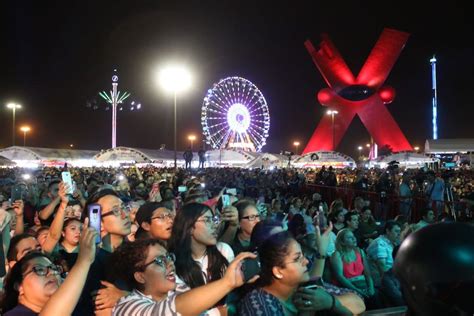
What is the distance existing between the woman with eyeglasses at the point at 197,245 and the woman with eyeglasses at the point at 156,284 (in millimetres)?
613

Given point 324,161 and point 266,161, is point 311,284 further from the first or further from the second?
point 324,161

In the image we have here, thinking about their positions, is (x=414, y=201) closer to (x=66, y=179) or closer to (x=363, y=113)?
(x=66, y=179)

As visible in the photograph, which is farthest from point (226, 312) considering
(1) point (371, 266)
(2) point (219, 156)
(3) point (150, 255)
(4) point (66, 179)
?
(2) point (219, 156)

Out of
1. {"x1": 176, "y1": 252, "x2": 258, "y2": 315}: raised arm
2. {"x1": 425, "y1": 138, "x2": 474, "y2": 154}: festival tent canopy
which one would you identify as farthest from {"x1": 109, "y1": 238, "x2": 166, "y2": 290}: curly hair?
{"x1": 425, "y1": 138, "x2": 474, "y2": 154}: festival tent canopy

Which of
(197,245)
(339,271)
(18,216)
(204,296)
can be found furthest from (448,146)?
(204,296)

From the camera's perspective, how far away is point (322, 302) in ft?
7.44

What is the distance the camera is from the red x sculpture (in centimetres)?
4591

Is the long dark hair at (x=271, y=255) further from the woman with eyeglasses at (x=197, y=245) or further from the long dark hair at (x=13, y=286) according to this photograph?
the long dark hair at (x=13, y=286)

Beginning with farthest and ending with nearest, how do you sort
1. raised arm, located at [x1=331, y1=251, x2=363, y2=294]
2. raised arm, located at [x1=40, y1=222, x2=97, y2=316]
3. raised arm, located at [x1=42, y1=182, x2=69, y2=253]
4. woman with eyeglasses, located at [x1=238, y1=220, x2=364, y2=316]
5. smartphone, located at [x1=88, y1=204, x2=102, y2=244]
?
raised arm, located at [x1=331, y1=251, x2=363, y2=294]
raised arm, located at [x1=42, y1=182, x2=69, y2=253]
smartphone, located at [x1=88, y1=204, x2=102, y2=244]
woman with eyeglasses, located at [x1=238, y1=220, x2=364, y2=316]
raised arm, located at [x1=40, y1=222, x2=97, y2=316]

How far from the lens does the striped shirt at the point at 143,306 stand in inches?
80.9

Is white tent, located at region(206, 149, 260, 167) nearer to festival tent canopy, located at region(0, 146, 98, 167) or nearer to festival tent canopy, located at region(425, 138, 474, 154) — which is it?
festival tent canopy, located at region(0, 146, 98, 167)

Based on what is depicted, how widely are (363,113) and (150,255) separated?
48.2 metres

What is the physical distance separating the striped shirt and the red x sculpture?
46.1m

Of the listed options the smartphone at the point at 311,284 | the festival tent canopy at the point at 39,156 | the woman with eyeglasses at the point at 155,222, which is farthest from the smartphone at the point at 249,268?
the festival tent canopy at the point at 39,156
